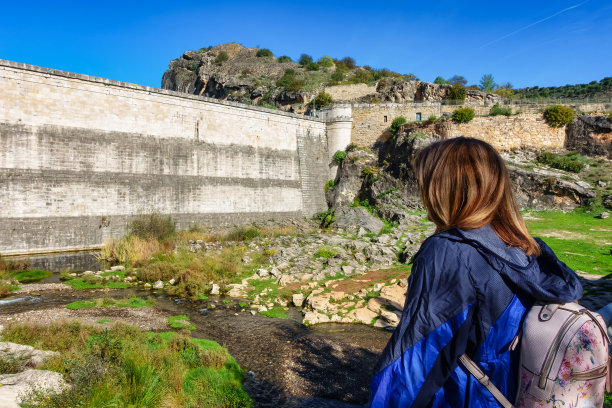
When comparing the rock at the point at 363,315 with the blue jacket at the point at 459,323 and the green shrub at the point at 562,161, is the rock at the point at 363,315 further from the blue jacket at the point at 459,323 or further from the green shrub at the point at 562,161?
the green shrub at the point at 562,161

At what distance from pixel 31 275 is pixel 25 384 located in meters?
9.08

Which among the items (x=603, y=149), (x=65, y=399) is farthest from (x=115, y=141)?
(x=603, y=149)

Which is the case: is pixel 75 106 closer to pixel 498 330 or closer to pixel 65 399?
pixel 65 399

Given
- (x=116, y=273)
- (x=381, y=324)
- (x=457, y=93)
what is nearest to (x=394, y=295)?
(x=381, y=324)

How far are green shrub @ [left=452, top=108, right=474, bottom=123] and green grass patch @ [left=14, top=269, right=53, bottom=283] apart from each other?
2029 cm

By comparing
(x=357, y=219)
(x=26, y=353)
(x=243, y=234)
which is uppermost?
(x=357, y=219)

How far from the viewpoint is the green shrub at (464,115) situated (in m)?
19.9

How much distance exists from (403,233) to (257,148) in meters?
9.58

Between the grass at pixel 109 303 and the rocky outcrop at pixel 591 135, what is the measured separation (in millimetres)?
22224

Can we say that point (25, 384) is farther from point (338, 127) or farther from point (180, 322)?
point (338, 127)

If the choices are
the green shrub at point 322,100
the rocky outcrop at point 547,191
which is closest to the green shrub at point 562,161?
the rocky outcrop at point 547,191

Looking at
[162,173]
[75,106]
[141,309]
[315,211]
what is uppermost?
[75,106]

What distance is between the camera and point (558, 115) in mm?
19375

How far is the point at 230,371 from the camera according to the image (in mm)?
5594
